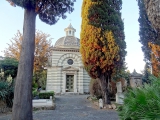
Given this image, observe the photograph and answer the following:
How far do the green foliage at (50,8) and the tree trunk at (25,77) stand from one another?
358 mm

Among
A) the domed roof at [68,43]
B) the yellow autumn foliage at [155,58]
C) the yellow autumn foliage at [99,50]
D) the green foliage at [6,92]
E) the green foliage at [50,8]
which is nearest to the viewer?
the green foliage at [50,8]

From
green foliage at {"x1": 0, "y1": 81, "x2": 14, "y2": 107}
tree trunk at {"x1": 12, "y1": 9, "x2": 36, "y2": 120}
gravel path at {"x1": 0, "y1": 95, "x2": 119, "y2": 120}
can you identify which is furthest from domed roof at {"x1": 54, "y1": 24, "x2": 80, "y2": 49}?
tree trunk at {"x1": 12, "y1": 9, "x2": 36, "y2": 120}

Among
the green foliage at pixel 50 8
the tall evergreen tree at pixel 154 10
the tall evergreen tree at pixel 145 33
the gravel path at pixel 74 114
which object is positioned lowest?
the gravel path at pixel 74 114

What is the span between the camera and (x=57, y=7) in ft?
24.7

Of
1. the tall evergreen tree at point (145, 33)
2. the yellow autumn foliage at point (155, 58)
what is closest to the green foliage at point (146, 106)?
the yellow autumn foliage at point (155, 58)

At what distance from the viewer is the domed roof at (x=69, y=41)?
25883 millimetres

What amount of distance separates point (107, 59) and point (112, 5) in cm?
473

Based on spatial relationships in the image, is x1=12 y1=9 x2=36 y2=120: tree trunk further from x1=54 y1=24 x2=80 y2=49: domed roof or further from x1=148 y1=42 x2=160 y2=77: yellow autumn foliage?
x1=54 y1=24 x2=80 y2=49: domed roof

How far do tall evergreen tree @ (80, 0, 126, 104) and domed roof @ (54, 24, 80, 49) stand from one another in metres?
13.6

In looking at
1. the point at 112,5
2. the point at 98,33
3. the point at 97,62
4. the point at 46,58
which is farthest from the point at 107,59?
the point at 46,58

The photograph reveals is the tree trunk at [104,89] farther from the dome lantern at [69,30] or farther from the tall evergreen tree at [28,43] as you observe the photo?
the dome lantern at [69,30]

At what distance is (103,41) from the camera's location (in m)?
11.7

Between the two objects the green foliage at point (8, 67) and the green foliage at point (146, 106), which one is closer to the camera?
the green foliage at point (146, 106)

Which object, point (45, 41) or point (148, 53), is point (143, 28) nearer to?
point (148, 53)
